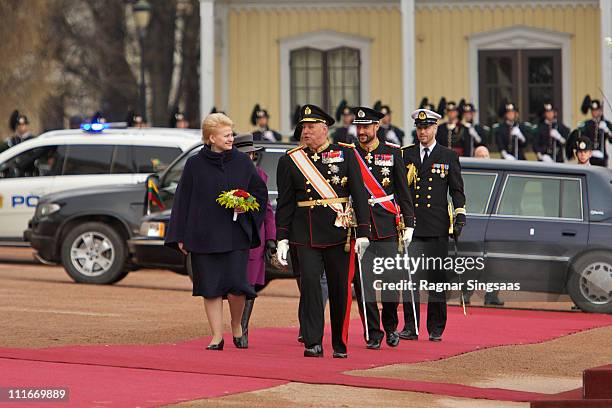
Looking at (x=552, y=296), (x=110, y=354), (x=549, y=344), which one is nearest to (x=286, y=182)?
(x=110, y=354)

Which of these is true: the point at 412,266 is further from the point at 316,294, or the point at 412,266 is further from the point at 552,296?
the point at 552,296

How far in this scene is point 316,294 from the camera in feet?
45.1

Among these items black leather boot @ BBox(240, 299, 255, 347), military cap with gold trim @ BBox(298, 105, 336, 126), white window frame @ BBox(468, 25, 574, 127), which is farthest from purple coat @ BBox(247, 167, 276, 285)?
white window frame @ BBox(468, 25, 574, 127)

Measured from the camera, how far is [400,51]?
33.4 metres

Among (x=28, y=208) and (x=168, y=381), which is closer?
(x=168, y=381)

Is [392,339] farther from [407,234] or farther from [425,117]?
[425,117]

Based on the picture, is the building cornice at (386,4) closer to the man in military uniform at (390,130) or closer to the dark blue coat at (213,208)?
the man in military uniform at (390,130)

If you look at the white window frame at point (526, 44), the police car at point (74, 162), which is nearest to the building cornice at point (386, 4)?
the white window frame at point (526, 44)

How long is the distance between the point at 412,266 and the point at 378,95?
18.3 meters

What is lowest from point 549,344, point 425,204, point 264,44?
point 549,344

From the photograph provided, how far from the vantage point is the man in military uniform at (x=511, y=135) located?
3011 cm

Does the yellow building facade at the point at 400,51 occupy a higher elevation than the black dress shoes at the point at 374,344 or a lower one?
higher

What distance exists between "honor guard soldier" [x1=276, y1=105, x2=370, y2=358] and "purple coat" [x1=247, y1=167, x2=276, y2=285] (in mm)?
698

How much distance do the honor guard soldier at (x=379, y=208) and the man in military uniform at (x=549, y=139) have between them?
15395 millimetres
